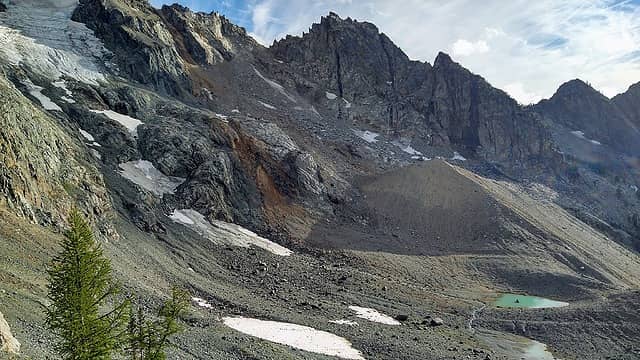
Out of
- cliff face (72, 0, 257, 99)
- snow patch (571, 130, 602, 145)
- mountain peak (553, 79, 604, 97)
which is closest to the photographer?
cliff face (72, 0, 257, 99)

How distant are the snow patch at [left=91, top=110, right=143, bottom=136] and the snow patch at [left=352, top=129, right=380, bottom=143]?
59.7m

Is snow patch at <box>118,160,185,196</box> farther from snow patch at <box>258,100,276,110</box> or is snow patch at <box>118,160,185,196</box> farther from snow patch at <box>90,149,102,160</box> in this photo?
snow patch at <box>258,100,276,110</box>

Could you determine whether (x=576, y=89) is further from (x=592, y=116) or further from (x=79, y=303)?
(x=79, y=303)

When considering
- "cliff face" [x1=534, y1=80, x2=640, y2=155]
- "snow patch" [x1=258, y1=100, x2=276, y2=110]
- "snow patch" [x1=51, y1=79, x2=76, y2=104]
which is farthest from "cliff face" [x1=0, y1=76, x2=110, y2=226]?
"cliff face" [x1=534, y1=80, x2=640, y2=155]

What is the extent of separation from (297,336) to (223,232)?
23.2 m

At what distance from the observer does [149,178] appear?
59.3 m

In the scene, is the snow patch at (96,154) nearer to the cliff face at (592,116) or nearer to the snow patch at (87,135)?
the snow patch at (87,135)

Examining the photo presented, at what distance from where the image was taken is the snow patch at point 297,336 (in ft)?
117

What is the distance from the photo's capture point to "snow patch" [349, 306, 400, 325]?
45.3 m

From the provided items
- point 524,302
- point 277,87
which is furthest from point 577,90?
point 524,302

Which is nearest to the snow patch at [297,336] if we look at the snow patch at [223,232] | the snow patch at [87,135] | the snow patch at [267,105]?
the snow patch at [223,232]

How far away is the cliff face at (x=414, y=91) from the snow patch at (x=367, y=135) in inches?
309

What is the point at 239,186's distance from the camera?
68.4 metres

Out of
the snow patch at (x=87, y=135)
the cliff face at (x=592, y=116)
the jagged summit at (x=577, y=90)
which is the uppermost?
the jagged summit at (x=577, y=90)
